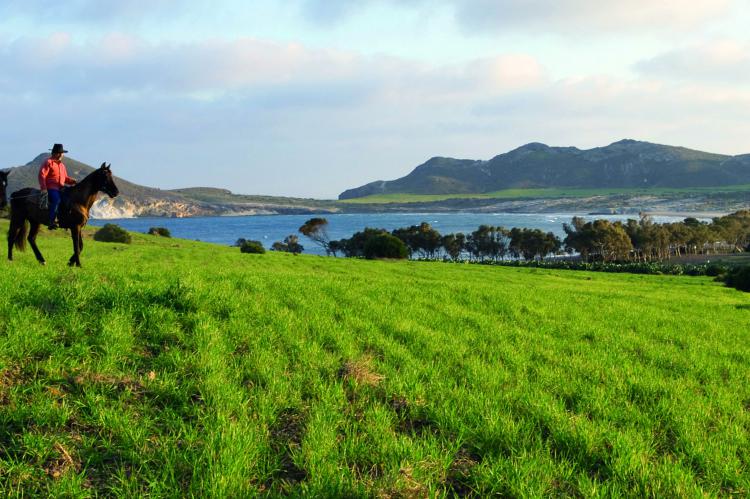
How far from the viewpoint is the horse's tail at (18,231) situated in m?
16.9

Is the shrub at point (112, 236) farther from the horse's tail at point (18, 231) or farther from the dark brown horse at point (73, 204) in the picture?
the dark brown horse at point (73, 204)

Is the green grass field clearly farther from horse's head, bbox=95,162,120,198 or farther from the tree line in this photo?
the tree line

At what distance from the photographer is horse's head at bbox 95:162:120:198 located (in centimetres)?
1598

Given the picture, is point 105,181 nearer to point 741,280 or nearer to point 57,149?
point 57,149

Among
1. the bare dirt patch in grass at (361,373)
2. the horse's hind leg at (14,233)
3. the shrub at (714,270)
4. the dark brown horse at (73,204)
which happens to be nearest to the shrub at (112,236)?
the horse's hind leg at (14,233)

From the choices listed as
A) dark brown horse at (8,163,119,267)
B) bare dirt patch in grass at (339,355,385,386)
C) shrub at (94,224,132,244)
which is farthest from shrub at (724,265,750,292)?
shrub at (94,224,132,244)

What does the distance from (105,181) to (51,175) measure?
159 centimetres

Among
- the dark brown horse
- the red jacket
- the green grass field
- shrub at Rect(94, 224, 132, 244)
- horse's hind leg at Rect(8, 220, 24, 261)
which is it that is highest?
the red jacket

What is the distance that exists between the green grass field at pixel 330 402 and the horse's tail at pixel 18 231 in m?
6.61

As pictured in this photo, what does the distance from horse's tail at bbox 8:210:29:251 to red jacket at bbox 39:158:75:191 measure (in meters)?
2.12

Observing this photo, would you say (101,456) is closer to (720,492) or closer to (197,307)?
(197,307)

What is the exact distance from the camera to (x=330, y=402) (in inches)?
259

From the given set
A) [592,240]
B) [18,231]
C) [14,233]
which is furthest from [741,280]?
[592,240]

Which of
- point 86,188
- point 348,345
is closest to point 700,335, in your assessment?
point 348,345
